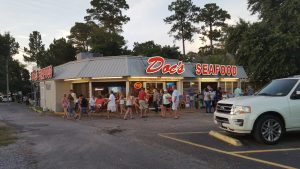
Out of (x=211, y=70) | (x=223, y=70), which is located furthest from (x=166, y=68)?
(x=223, y=70)

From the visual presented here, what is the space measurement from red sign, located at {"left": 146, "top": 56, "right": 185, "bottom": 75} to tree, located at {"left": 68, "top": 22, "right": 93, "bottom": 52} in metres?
38.4

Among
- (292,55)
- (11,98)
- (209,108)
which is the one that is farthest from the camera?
(11,98)

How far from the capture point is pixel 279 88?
10508 millimetres

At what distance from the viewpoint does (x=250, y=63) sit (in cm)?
3005

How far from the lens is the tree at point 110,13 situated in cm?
5841

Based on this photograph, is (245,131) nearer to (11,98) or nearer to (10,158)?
(10,158)

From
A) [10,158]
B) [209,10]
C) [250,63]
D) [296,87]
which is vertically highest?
[209,10]

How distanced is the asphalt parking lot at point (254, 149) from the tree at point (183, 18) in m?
49.3

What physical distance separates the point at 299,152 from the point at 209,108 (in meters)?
13.4

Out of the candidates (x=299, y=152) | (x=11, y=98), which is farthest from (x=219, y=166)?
(x=11, y=98)

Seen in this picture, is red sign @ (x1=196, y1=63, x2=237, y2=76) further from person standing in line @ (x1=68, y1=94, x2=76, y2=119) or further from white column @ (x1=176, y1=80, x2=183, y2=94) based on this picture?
person standing in line @ (x1=68, y1=94, x2=76, y2=119)

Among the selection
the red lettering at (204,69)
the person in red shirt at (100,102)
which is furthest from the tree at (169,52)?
the person in red shirt at (100,102)

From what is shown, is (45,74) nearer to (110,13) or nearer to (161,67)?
(161,67)

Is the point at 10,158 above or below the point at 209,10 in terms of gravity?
below
